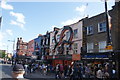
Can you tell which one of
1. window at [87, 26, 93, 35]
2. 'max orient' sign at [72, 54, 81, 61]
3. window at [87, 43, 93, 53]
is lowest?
'max orient' sign at [72, 54, 81, 61]

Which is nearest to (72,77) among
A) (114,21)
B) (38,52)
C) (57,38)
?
(114,21)

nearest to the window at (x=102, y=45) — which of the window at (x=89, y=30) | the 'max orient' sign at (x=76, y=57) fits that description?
the window at (x=89, y=30)

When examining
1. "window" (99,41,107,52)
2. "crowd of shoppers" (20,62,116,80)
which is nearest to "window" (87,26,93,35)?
"window" (99,41,107,52)

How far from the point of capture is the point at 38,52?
42.3 meters

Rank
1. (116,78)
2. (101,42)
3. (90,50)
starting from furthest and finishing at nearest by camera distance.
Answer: (90,50) → (101,42) → (116,78)

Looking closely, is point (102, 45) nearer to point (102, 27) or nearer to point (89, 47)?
point (102, 27)

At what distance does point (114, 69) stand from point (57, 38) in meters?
15.8

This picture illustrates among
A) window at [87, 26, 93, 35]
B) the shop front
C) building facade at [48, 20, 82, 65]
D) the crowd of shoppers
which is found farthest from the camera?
building facade at [48, 20, 82, 65]

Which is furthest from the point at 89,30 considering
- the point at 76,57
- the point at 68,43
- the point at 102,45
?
the point at 68,43

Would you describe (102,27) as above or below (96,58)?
above

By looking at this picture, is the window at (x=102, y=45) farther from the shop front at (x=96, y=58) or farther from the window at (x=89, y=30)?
the window at (x=89, y=30)

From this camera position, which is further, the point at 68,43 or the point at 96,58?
the point at 68,43

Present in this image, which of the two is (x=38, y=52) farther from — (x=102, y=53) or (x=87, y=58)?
(x=102, y=53)

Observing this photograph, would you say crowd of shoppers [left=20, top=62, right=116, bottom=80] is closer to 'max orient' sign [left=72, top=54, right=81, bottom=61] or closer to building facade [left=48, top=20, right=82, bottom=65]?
'max orient' sign [left=72, top=54, right=81, bottom=61]
